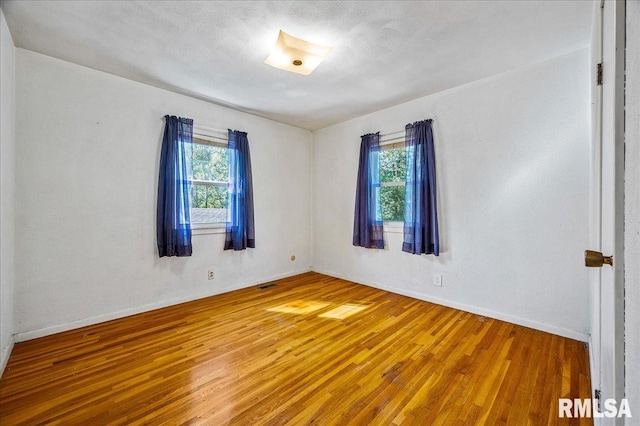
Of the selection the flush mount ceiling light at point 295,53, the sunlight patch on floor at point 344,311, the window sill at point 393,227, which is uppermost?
the flush mount ceiling light at point 295,53

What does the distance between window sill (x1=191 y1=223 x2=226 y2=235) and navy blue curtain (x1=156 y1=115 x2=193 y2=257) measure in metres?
0.20

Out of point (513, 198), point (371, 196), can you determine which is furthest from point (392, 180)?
point (513, 198)

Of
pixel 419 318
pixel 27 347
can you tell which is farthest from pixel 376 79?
pixel 27 347

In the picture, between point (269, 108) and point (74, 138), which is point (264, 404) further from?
point (269, 108)

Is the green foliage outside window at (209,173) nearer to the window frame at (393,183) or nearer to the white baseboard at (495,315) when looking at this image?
the window frame at (393,183)

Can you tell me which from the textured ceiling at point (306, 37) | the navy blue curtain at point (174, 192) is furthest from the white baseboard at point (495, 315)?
the navy blue curtain at point (174, 192)

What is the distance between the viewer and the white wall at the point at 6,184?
1960 millimetres

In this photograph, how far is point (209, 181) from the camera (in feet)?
11.7

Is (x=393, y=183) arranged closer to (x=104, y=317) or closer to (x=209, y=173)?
(x=209, y=173)

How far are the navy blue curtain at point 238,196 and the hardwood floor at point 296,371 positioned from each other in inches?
43.4

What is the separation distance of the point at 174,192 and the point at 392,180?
A: 2770 mm

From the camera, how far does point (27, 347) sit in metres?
2.27

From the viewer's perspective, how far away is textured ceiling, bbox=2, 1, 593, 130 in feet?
6.15

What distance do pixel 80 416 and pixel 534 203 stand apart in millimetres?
3764
